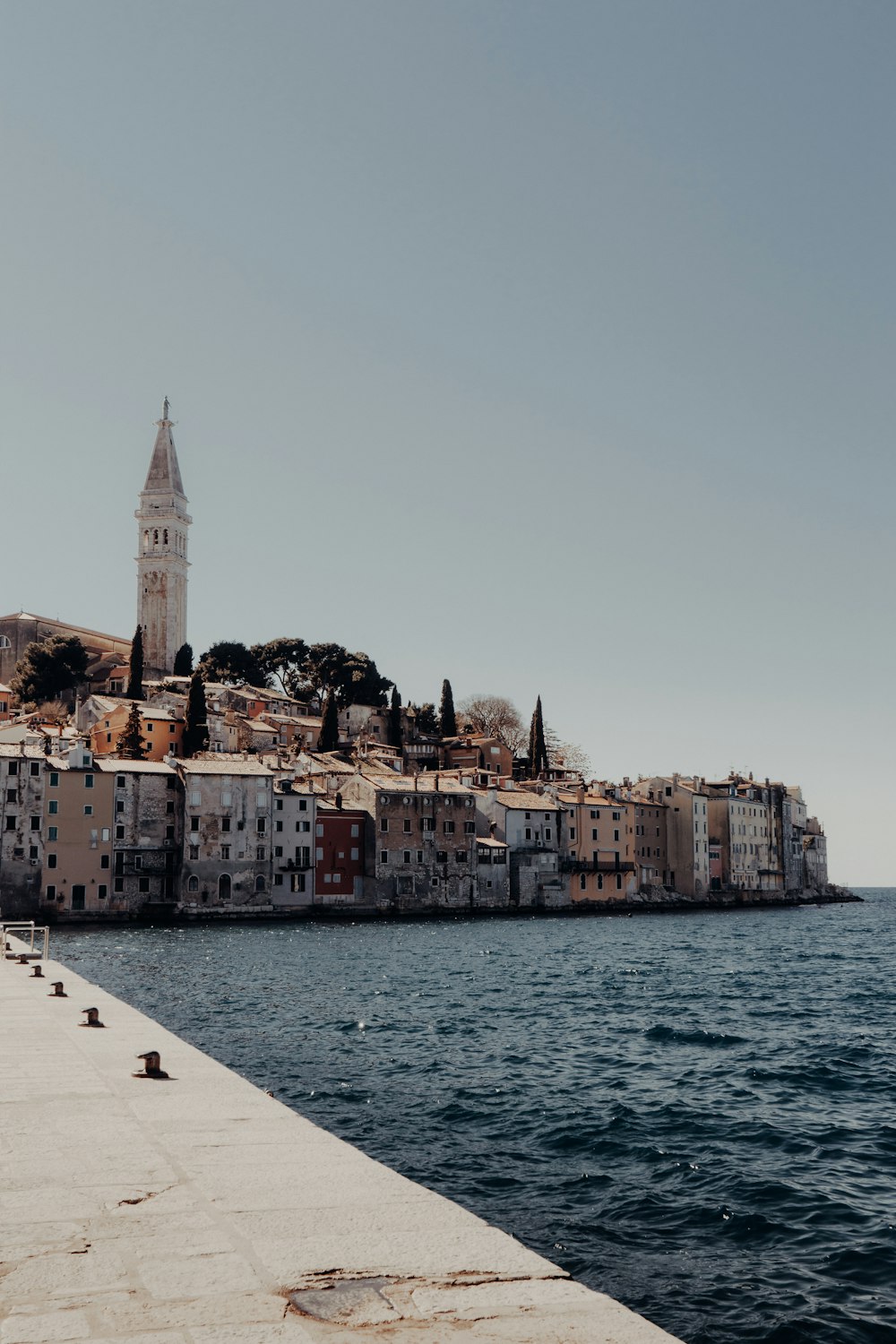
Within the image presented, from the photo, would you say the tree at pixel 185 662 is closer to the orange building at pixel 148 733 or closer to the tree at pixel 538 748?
the orange building at pixel 148 733

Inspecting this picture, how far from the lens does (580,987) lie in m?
35.9

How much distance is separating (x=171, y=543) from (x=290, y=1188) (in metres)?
122

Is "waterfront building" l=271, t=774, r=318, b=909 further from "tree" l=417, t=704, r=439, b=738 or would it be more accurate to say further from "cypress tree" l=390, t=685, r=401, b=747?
"tree" l=417, t=704, r=439, b=738

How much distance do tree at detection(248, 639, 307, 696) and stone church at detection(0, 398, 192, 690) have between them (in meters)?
10.8

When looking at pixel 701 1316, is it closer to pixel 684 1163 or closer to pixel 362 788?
pixel 684 1163

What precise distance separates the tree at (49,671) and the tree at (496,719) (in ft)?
130

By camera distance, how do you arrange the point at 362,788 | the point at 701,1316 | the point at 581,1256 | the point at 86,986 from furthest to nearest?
the point at 362,788, the point at 86,986, the point at 581,1256, the point at 701,1316

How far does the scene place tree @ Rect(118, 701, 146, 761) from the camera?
262ft

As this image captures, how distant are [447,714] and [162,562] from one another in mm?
35664

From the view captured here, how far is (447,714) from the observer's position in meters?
114

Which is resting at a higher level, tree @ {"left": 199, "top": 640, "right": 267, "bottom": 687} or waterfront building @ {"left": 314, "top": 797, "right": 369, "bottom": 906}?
tree @ {"left": 199, "top": 640, "right": 267, "bottom": 687}

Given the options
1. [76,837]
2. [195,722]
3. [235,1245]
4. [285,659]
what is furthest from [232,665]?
[235,1245]

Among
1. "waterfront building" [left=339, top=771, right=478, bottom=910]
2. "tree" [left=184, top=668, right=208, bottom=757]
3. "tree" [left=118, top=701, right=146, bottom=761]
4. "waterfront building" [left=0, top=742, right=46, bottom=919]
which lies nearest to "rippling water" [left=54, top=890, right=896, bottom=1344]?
"waterfront building" [left=0, top=742, right=46, bottom=919]

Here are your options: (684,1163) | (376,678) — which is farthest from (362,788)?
(684,1163)
